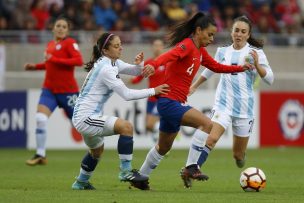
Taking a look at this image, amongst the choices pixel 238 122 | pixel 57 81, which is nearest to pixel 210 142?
pixel 238 122

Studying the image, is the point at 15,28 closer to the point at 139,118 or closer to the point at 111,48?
the point at 139,118

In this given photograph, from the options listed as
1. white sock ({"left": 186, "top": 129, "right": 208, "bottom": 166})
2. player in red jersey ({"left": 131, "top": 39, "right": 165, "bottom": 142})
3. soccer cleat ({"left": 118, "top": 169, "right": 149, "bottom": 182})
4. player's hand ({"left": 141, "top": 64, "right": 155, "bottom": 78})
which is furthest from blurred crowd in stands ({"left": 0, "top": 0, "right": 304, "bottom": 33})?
player's hand ({"left": 141, "top": 64, "right": 155, "bottom": 78})

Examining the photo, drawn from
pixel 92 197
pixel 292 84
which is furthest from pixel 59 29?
pixel 292 84

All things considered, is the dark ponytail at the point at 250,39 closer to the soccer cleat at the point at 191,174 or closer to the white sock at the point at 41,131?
the soccer cleat at the point at 191,174

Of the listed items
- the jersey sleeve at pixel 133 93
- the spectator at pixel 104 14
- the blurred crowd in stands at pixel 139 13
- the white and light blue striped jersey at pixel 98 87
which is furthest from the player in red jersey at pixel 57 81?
the spectator at pixel 104 14

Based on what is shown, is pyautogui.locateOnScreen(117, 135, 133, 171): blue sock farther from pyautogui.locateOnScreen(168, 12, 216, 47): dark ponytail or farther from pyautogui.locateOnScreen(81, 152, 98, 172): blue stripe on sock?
pyautogui.locateOnScreen(168, 12, 216, 47): dark ponytail

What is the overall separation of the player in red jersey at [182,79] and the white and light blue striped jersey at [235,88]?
46.4 inches

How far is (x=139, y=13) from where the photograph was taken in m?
26.4

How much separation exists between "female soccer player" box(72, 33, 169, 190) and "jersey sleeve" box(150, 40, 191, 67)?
33cm

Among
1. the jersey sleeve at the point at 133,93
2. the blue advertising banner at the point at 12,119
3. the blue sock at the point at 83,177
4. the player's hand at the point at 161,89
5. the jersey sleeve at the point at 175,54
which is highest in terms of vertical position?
the jersey sleeve at the point at 175,54

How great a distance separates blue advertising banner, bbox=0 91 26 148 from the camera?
2216 cm

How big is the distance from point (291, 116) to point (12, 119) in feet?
23.2

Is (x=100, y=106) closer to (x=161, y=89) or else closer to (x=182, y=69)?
(x=161, y=89)

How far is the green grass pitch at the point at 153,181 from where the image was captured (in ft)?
37.0
